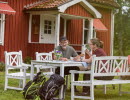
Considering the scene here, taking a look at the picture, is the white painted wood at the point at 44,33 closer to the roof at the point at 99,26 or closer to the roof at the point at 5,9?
the roof at the point at 5,9

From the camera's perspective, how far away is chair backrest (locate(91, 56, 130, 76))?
8570mm

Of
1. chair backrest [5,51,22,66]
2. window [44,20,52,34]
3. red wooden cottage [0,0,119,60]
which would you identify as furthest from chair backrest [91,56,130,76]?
window [44,20,52,34]

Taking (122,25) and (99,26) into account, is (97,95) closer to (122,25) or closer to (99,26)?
(99,26)

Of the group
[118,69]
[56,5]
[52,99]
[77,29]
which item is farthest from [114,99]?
[77,29]

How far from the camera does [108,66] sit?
8836mm

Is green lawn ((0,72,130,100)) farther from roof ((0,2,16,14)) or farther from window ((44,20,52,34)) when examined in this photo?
window ((44,20,52,34))

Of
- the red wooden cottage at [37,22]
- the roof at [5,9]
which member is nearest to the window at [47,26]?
the red wooden cottage at [37,22]

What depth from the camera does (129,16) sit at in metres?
34.6

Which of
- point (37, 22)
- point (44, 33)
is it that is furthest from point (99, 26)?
point (37, 22)

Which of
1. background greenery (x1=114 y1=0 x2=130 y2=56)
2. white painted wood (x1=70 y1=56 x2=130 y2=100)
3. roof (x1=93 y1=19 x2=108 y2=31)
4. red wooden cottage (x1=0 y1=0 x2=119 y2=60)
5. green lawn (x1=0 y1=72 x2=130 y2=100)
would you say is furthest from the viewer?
background greenery (x1=114 y1=0 x2=130 y2=56)

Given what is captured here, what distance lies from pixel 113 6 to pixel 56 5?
26.8 ft

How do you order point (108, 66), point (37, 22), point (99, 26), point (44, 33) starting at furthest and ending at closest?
point (99, 26), point (44, 33), point (37, 22), point (108, 66)

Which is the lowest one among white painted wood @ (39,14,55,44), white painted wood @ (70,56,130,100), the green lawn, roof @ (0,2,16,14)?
the green lawn

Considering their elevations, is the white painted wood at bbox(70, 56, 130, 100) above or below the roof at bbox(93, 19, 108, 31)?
below
